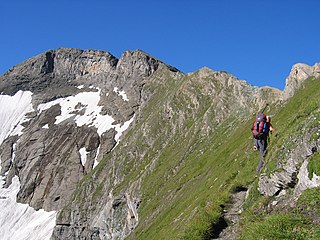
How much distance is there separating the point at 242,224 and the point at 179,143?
3453 inches

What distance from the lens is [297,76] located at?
64.9 metres

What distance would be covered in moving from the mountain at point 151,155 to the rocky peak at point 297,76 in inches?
9.4

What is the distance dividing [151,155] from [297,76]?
182 ft

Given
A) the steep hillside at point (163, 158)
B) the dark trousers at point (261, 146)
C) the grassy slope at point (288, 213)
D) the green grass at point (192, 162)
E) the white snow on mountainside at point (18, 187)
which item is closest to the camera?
the grassy slope at point (288, 213)

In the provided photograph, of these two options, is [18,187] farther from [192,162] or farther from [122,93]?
[192,162]

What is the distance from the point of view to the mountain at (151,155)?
19609mm

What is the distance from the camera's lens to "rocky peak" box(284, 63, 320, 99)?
62.6 m

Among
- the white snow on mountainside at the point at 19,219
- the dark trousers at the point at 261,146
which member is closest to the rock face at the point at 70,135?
the white snow on mountainside at the point at 19,219

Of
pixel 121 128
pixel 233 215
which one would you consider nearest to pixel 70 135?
pixel 121 128

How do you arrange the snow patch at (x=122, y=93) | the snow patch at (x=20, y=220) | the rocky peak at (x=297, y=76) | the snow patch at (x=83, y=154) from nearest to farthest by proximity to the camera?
the rocky peak at (x=297, y=76) < the snow patch at (x=20, y=220) < the snow patch at (x=83, y=154) < the snow patch at (x=122, y=93)

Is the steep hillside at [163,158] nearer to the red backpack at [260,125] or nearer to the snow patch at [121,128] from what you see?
the snow patch at [121,128]

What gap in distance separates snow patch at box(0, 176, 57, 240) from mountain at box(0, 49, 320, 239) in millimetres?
497

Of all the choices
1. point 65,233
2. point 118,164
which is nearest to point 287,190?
point 118,164

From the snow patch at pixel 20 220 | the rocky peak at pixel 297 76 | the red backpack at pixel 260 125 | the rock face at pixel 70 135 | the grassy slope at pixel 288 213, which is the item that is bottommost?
the grassy slope at pixel 288 213
